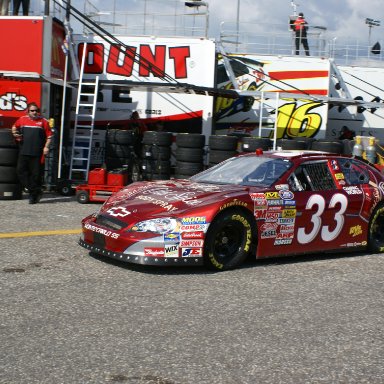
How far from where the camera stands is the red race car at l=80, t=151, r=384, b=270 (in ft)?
21.4

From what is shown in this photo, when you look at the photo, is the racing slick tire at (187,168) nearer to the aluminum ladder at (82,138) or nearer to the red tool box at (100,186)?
the red tool box at (100,186)

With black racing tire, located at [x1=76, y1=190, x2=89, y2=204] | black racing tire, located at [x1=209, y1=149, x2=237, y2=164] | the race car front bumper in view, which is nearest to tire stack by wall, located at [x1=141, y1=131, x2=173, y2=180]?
black racing tire, located at [x1=209, y1=149, x2=237, y2=164]

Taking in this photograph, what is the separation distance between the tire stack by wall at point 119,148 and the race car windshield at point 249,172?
6.02 m

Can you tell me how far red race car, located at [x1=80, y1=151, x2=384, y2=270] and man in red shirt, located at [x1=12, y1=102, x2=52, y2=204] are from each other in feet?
14.7

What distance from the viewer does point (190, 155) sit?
13.8m

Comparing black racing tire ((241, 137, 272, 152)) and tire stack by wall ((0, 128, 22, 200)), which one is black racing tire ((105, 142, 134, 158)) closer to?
black racing tire ((241, 137, 272, 152))

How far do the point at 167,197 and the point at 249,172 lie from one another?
48.4 inches

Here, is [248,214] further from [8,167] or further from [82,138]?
[82,138]

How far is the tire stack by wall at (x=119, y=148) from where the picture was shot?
14.1m

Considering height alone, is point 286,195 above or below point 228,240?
above

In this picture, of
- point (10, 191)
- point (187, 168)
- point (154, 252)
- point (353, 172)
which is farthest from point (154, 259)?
point (187, 168)

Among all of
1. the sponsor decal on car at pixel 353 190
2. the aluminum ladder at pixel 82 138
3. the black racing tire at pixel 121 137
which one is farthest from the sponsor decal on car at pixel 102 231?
the aluminum ladder at pixel 82 138

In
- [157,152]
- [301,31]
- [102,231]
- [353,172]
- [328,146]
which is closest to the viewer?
[102,231]

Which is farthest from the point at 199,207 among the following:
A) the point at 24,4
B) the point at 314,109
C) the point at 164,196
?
the point at 314,109
